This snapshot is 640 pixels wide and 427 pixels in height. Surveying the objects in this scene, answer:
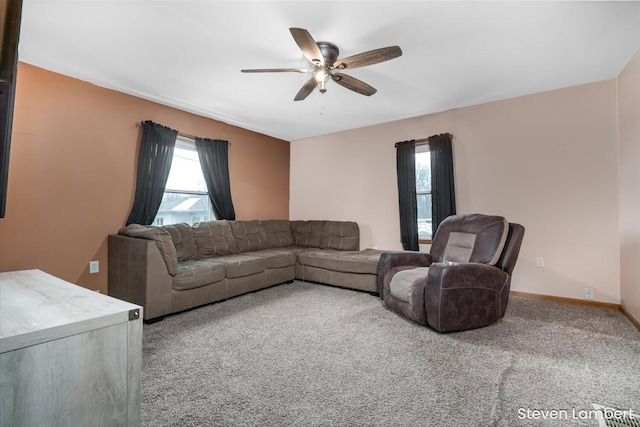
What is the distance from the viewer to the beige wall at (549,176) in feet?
10.3

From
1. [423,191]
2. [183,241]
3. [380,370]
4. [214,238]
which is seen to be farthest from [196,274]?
[423,191]

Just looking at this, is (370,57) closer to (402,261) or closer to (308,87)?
(308,87)

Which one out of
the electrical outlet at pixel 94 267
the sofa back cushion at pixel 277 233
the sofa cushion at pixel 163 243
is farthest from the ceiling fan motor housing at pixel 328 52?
the electrical outlet at pixel 94 267

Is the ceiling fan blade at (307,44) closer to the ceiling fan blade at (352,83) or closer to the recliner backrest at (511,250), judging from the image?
the ceiling fan blade at (352,83)

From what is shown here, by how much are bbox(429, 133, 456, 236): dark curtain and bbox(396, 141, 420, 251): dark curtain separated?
0.86 feet

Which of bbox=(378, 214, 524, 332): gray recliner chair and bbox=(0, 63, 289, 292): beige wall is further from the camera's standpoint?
bbox=(0, 63, 289, 292): beige wall

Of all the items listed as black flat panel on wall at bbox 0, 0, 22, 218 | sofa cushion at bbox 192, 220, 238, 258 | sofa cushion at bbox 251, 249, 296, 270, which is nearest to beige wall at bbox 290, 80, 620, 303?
sofa cushion at bbox 251, 249, 296, 270

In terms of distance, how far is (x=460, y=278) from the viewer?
241cm

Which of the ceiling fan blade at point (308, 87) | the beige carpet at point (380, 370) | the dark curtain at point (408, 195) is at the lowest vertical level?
the beige carpet at point (380, 370)

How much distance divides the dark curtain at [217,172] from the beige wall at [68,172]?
1.87 ft

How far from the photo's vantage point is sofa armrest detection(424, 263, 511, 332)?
2.40m

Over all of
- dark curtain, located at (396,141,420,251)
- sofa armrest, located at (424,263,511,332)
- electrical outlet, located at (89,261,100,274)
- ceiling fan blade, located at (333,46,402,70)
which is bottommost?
sofa armrest, located at (424,263,511,332)

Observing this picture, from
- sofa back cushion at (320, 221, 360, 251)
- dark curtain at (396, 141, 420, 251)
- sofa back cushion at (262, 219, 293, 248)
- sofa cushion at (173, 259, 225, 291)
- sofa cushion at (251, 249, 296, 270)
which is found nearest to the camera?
sofa cushion at (173, 259, 225, 291)

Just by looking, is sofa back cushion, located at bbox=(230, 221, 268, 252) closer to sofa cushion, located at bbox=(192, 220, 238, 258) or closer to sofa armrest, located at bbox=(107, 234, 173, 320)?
sofa cushion, located at bbox=(192, 220, 238, 258)
